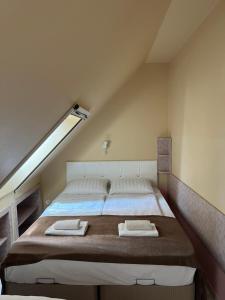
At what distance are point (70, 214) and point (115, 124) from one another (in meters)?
1.75

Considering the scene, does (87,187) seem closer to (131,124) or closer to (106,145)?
(106,145)

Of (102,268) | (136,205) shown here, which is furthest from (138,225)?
(136,205)

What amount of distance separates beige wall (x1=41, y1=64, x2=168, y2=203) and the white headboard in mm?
88

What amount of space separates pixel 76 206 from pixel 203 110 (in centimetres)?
184

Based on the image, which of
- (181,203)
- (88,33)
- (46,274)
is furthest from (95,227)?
(88,33)

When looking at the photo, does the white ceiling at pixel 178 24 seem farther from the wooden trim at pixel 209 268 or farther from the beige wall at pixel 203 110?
the wooden trim at pixel 209 268

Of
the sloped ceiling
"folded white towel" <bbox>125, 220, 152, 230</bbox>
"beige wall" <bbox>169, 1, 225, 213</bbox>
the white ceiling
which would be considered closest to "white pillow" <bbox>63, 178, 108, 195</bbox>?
"beige wall" <bbox>169, 1, 225, 213</bbox>

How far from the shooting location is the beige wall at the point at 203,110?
2141 millimetres

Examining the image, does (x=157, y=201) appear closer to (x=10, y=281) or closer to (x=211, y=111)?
(x=211, y=111)

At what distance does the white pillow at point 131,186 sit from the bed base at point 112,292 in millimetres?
1796

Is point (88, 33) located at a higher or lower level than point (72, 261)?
higher

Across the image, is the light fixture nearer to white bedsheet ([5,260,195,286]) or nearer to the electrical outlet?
the electrical outlet

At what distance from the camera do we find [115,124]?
4.14 meters

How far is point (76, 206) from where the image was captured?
3180 millimetres
